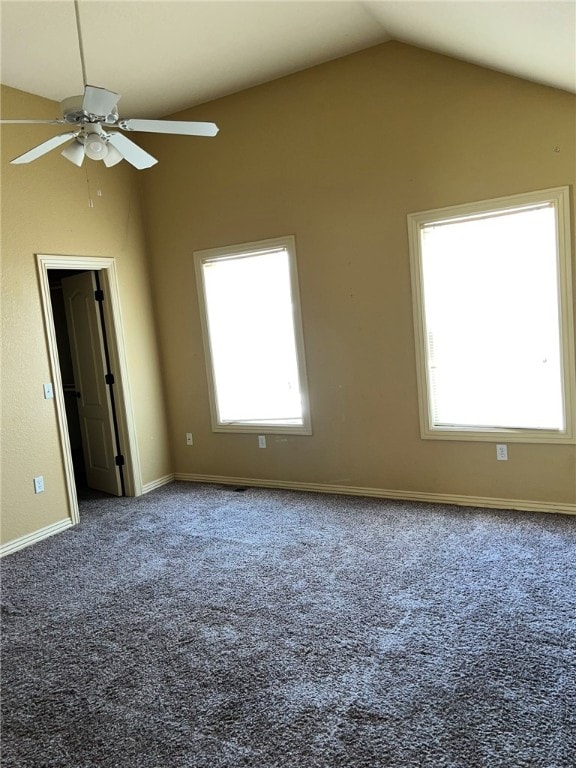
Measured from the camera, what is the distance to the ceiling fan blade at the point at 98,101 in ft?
7.19

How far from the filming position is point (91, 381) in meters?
5.39

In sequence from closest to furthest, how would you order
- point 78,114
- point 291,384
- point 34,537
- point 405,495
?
1. point 78,114
2. point 34,537
3. point 405,495
4. point 291,384

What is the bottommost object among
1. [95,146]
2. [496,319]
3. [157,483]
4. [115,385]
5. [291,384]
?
[157,483]

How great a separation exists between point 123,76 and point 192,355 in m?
2.40

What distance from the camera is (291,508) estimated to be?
452cm

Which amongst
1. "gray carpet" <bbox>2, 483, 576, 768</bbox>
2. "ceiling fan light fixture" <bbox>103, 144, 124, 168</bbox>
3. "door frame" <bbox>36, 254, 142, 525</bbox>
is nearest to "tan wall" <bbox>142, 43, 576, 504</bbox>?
"gray carpet" <bbox>2, 483, 576, 768</bbox>

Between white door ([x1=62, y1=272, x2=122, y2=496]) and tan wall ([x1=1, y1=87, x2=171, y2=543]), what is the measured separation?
1.84 feet

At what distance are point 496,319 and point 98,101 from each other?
9.60 feet

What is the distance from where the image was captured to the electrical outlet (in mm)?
4316

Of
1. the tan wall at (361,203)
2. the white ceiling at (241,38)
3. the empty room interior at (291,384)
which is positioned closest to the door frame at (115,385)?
the empty room interior at (291,384)

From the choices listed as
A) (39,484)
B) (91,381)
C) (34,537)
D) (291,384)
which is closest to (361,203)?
(291,384)

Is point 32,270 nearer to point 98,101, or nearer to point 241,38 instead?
point 241,38

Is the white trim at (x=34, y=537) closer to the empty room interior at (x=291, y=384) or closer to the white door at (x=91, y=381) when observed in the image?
the empty room interior at (x=291, y=384)

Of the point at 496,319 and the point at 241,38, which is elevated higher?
the point at 241,38
